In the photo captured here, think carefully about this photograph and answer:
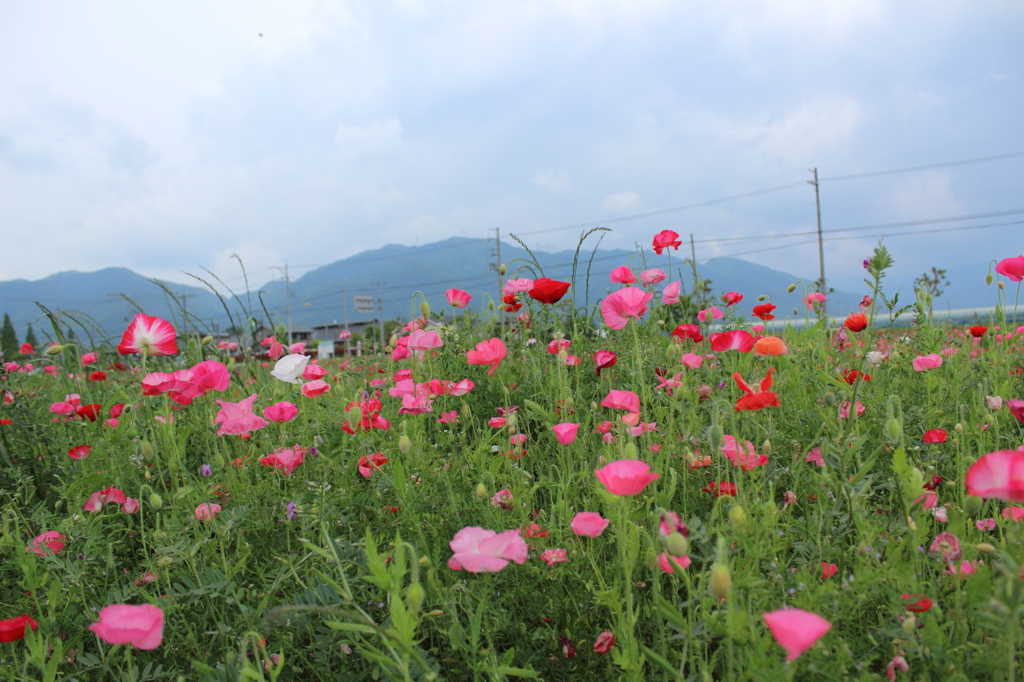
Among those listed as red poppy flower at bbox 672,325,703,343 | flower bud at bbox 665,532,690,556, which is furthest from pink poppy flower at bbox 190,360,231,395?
red poppy flower at bbox 672,325,703,343


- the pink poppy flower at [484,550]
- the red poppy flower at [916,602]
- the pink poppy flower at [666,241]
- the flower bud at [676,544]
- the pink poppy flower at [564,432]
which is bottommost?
the red poppy flower at [916,602]

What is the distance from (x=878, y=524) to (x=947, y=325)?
2234mm

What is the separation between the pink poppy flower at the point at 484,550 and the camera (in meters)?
0.90

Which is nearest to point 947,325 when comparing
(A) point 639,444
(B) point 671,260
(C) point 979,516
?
(B) point 671,260

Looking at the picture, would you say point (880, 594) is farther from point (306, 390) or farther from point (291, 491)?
point (306, 390)

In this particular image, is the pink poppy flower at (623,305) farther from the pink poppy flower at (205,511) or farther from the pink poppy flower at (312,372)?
the pink poppy flower at (205,511)

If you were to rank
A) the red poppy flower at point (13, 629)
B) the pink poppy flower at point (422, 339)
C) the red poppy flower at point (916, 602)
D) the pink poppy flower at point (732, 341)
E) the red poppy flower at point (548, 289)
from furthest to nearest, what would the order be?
the pink poppy flower at point (422, 339), the red poppy flower at point (548, 289), the pink poppy flower at point (732, 341), the red poppy flower at point (13, 629), the red poppy flower at point (916, 602)

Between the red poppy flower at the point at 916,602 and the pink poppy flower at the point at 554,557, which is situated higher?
the pink poppy flower at the point at 554,557

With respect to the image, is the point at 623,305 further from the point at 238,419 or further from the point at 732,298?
the point at 732,298

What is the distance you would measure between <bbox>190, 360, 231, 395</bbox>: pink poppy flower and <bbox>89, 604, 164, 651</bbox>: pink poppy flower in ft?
2.31

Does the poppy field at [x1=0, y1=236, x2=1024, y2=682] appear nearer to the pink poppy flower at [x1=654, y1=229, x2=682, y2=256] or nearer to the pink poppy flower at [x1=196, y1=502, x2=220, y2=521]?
the pink poppy flower at [x1=196, y1=502, x2=220, y2=521]

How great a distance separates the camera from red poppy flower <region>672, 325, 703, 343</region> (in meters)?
2.06

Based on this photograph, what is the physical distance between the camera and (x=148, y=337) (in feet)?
5.23

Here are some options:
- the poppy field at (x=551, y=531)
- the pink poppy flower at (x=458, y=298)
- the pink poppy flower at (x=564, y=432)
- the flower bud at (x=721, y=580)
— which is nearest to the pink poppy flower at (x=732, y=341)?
the poppy field at (x=551, y=531)
